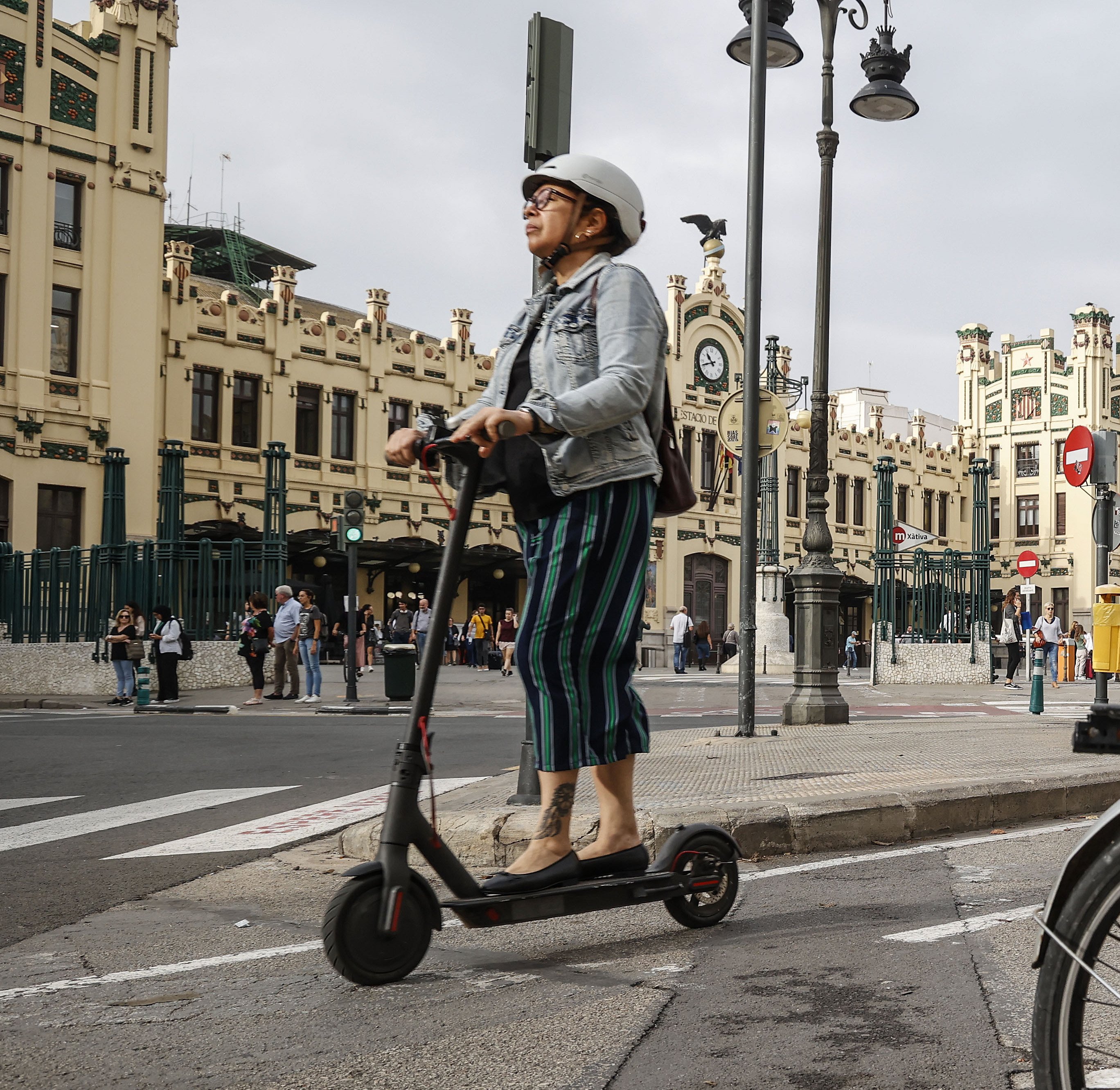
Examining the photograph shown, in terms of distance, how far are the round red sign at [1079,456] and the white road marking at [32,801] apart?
730cm

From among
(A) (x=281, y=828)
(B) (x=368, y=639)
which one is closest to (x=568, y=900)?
(A) (x=281, y=828)

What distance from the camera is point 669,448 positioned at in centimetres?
384

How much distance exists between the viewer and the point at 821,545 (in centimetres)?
1256

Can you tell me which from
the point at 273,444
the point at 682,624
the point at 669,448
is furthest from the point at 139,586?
the point at 669,448

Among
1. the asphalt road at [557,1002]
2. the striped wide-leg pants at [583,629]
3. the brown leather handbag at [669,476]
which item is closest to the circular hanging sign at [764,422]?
the asphalt road at [557,1002]

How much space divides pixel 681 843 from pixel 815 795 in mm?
2252

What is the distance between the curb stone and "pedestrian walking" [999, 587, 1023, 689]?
1888cm

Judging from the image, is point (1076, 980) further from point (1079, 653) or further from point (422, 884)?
point (1079, 653)

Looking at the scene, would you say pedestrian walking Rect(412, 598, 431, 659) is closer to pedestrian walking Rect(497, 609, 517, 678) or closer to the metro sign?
pedestrian walking Rect(497, 609, 517, 678)

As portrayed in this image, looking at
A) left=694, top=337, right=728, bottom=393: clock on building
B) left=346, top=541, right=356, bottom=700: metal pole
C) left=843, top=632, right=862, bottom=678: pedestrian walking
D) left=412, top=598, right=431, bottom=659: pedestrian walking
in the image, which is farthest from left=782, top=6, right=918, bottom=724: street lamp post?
left=694, top=337, right=728, bottom=393: clock on building

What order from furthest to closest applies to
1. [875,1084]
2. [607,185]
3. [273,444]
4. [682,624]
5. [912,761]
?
[682,624] < [273,444] < [912,761] < [607,185] < [875,1084]

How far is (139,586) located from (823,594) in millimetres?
13303

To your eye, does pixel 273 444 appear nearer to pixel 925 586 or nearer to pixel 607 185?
pixel 925 586

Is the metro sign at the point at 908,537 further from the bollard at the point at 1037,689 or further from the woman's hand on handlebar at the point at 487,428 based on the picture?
the woman's hand on handlebar at the point at 487,428
